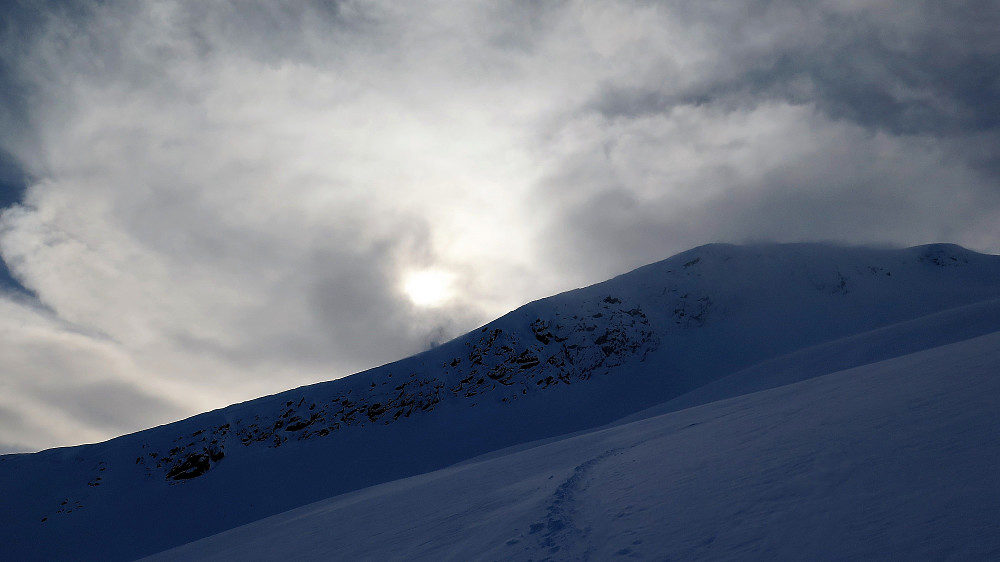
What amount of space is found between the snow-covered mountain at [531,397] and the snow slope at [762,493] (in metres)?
0.43

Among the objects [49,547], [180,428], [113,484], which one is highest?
[180,428]

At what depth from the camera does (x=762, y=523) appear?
630 centimetres

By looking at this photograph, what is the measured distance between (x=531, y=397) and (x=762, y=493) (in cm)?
4544

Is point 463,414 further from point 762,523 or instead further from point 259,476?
point 762,523

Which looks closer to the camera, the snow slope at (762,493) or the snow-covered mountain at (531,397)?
the snow slope at (762,493)

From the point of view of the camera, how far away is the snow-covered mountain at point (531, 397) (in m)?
26.5

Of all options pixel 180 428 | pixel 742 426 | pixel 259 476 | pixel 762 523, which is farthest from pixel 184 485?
pixel 762 523

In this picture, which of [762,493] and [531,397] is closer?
[762,493]

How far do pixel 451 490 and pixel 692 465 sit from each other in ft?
25.5

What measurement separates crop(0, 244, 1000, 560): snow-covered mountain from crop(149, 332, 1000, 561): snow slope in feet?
1.41

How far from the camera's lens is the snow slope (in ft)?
18.0

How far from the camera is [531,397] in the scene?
51812mm

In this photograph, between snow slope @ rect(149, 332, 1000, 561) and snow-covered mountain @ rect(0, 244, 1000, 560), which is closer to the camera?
snow slope @ rect(149, 332, 1000, 561)

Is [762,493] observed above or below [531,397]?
above
